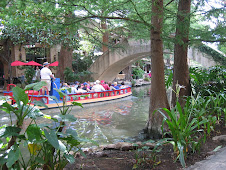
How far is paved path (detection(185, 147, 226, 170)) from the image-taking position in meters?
2.71

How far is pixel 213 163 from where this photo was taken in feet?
9.27

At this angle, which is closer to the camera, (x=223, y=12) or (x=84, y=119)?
(x=223, y=12)

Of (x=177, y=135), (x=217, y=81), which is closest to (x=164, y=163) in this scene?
(x=177, y=135)

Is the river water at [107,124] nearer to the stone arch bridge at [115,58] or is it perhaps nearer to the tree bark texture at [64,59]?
the tree bark texture at [64,59]

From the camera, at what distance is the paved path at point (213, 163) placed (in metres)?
2.71

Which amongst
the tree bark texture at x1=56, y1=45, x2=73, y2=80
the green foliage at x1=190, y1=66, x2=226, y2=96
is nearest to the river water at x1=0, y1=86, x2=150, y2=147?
the green foliage at x1=190, y1=66, x2=226, y2=96

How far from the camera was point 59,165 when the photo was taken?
98.9 inches

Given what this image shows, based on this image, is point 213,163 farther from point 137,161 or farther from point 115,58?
point 115,58

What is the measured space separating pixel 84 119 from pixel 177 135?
533 cm

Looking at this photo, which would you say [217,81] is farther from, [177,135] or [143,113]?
[177,135]

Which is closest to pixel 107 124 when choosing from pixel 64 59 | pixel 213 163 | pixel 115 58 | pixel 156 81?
pixel 156 81

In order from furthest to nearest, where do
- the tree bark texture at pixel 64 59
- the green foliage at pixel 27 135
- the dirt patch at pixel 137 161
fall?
the tree bark texture at pixel 64 59 → the dirt patch at pixel 137 161 → the green foliage at pixel 27 135

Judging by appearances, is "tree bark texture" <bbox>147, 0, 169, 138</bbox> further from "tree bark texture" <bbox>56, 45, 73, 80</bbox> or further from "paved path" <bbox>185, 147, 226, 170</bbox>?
"tree bark texture" <bbox>56, 45, 73, 80</bbox>

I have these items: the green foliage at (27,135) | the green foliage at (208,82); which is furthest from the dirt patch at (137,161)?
the green foliage at (208,82)
